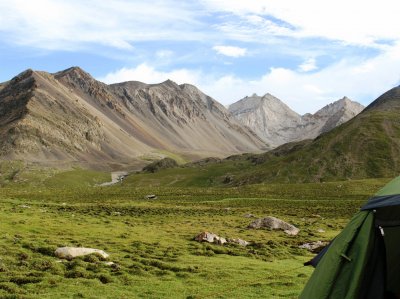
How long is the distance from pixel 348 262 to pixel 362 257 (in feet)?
1.82

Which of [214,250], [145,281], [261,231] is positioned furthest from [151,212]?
[145,281]

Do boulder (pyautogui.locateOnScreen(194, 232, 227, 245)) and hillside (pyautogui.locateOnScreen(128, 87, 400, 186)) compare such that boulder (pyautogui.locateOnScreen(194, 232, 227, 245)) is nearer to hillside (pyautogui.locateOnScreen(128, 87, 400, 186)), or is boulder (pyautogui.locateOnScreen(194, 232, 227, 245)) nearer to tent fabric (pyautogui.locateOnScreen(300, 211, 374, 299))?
tent fabric (pyautogui.locateOnScreen(300, 211, 374, 299))

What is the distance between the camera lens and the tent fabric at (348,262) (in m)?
14.5

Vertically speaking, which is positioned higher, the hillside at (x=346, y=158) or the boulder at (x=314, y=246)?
the hillside at (x=346, y=158)

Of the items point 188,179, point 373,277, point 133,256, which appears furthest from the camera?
point 188,179

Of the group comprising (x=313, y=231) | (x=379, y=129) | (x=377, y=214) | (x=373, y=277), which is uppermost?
(x=379, y=129)

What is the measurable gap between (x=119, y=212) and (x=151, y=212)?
16.4 feet

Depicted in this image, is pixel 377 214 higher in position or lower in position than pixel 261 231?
higher

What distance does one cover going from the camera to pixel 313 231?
49.9 m

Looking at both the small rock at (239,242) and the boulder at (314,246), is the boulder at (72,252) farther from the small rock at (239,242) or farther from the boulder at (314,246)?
the boulder at (314,246)

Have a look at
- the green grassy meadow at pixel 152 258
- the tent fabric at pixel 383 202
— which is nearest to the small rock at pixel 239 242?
the green grassy meadow at pixel 152 258

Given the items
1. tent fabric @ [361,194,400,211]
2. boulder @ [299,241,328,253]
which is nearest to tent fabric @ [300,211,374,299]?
tent fabric @ [361,194,400,211]

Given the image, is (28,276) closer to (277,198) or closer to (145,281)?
(145,281)

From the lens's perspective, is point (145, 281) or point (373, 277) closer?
point (373, 277)
